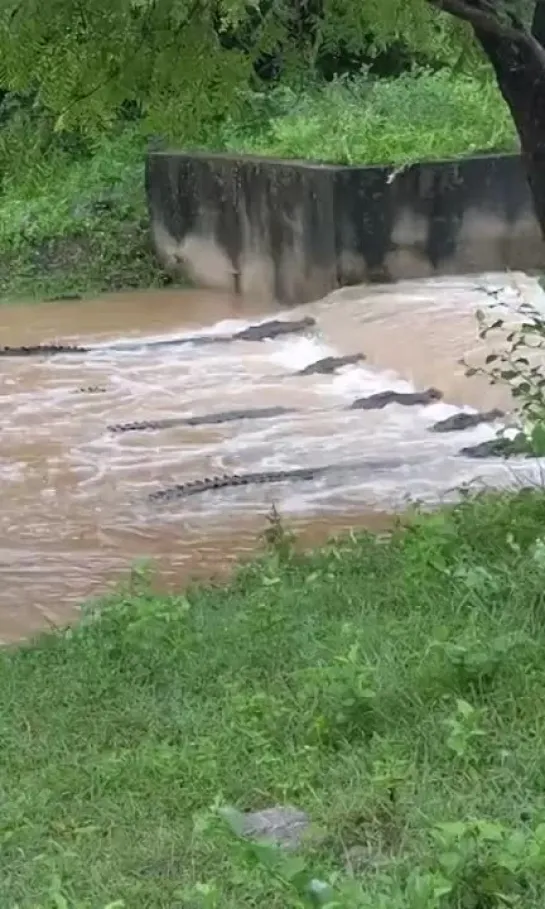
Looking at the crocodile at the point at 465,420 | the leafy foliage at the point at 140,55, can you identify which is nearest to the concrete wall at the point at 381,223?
the crocodile at the point at 465,420

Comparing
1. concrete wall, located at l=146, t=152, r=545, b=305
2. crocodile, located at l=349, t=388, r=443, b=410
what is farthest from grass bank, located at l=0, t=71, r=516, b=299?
crocodile, located at l=349, t=388, r=443, b=410

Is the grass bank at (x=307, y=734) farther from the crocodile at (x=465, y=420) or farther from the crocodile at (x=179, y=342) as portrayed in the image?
the crocodile at (x=179, y=342)

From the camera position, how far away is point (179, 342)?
15.8 metres

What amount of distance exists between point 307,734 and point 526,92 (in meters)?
2.47

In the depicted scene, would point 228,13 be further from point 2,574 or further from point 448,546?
point 2,574

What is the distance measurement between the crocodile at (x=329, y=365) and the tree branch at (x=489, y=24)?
26.3ft

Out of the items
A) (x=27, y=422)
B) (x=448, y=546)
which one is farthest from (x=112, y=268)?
(x=448, y=546)

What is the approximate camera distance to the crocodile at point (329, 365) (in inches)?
541

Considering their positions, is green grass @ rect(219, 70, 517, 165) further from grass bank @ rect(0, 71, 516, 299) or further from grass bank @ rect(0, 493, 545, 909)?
grass bank @ rect(0, 493, 545, 909)

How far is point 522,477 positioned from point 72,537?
8.70 feet

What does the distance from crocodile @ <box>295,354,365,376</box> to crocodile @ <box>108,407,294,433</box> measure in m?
1.22

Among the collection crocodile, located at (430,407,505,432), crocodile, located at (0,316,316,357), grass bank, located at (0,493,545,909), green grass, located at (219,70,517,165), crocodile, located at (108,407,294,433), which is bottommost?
crocodile, located at (108,407,294,433)

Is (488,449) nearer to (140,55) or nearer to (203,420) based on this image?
(203,420)

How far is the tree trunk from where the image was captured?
18.5 feet
